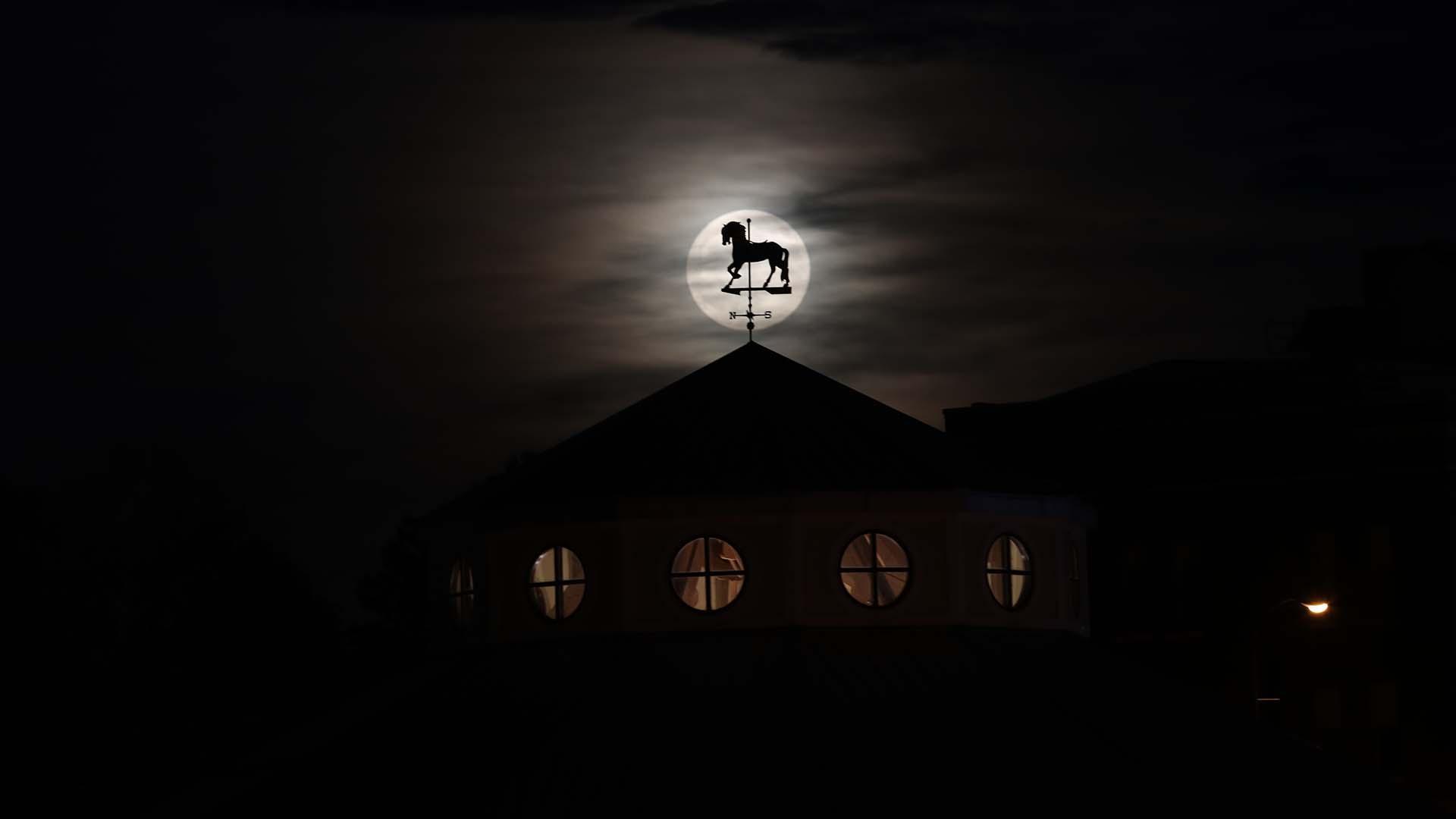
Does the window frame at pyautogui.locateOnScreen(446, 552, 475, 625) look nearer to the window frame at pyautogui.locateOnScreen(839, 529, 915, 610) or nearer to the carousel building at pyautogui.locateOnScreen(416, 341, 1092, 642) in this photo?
the carousel building at pyautogui.locateOnScreen(416, 341, 1092, 642)

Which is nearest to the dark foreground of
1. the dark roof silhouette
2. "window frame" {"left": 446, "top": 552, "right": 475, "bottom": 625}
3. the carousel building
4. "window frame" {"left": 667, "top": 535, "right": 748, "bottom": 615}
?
the carousel building

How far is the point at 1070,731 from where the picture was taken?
4850 centimetres

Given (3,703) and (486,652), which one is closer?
(486,652)

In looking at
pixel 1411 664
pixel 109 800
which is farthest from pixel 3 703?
pixel 1411 664

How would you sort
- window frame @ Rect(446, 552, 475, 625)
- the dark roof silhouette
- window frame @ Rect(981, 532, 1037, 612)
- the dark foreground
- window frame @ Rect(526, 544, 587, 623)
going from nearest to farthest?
the dark foreground
the dark roof silhouette
window frame @ Rect(526, 544, 587, 623)
window frame @ Rect(981, 532, 1037, 612)
window frame @ Rect(446, 552, 475, 625)

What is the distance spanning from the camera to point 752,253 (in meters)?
56.6

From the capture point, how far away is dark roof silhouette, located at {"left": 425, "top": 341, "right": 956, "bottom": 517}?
5119cm

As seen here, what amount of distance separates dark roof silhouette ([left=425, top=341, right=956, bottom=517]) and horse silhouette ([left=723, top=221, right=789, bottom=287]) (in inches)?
67.3

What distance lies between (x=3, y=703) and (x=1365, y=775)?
50.3 m

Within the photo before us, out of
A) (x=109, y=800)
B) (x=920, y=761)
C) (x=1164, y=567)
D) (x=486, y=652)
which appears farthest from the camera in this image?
(x=1164, y=567)

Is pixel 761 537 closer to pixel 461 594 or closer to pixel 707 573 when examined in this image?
pixel 707 573

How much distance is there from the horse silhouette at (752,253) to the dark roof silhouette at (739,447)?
1710mm

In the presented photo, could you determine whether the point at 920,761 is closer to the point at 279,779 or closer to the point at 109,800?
the point at 279,779

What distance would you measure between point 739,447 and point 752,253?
18.4 ft
